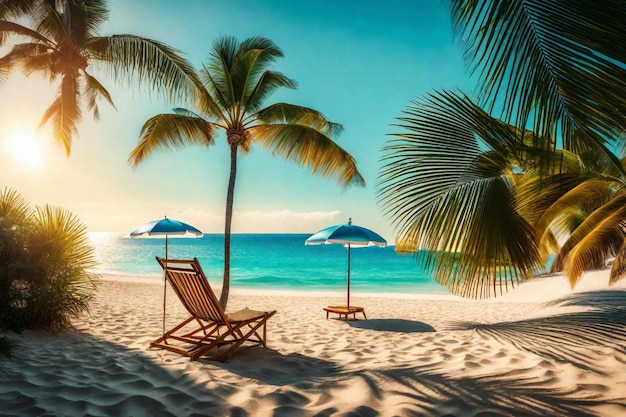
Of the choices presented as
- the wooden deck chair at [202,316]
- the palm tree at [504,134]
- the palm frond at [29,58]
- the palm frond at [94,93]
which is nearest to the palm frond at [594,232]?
the palm tree at [504,134]

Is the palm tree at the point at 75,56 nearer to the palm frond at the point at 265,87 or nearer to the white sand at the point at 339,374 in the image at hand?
the palm frond at the point at 265,87

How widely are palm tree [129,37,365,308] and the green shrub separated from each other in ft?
9.16

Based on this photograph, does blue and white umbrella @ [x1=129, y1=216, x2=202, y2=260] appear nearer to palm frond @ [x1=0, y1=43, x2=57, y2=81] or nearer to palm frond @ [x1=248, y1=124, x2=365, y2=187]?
palm frond @ [x1=248, y1=124, x2=365, y2=187]

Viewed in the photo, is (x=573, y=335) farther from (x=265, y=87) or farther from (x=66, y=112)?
(x=66, y=112)

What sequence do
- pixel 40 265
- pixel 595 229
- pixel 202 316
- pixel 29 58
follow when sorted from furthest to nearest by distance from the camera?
pixel 29 58 < pixel 595 229 < pixel 40 265 < pixel 202 316

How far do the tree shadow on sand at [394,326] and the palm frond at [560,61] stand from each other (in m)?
4.87

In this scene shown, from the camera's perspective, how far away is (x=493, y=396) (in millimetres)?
2645

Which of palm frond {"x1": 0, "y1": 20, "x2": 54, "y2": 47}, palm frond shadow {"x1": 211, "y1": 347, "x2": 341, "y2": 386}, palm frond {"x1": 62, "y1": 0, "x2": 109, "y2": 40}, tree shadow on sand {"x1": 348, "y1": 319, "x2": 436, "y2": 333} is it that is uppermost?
palm frond {"x1": 62, "y1": 0, "x2": 109, "y2": 40}

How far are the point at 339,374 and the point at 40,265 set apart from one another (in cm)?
410

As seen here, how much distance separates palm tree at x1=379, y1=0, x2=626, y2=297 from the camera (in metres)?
1.52

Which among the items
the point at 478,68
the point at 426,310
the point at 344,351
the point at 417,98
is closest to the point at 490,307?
the point at 426,310

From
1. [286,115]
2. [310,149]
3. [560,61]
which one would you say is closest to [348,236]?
[310,149]

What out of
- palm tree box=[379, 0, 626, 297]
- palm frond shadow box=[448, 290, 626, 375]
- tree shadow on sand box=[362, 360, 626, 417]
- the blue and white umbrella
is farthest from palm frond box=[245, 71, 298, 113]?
tree shadow on sand box=[362, 360, 626, 417]

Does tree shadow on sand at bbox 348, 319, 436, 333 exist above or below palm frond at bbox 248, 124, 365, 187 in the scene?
below
